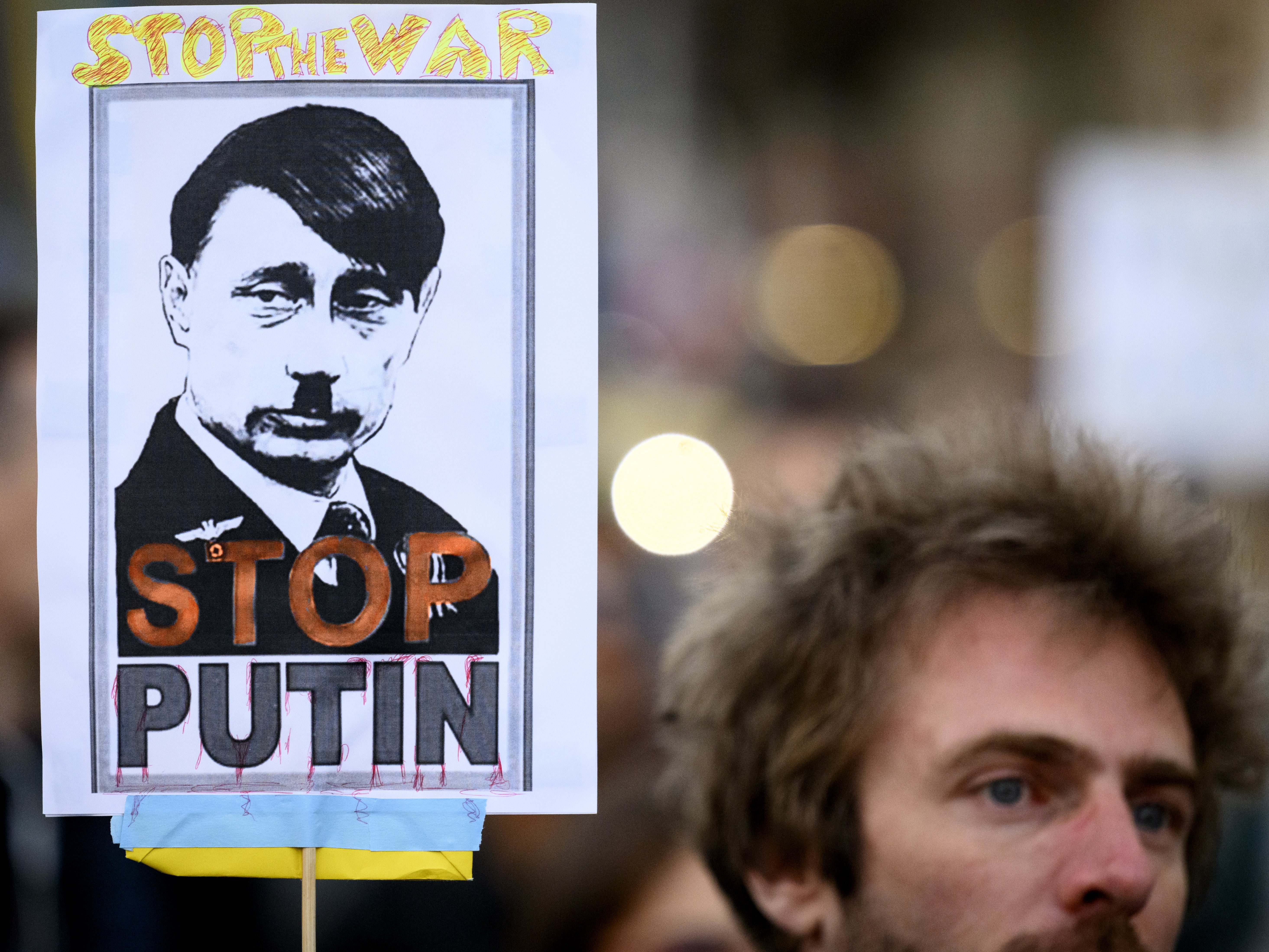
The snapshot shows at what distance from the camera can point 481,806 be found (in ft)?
4.14

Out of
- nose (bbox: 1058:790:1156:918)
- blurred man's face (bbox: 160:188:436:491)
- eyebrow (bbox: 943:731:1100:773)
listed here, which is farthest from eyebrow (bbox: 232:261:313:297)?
nose (bbox: 1058:790:1156:918)

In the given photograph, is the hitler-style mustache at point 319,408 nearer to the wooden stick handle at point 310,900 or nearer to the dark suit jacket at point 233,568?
the dark suit jacket at point 233,568

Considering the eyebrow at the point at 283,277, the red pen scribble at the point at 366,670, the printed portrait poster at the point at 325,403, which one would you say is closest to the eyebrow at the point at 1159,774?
the printed portrait poster at the point at 325,403

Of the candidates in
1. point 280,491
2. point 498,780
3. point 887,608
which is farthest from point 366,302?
point 887,608

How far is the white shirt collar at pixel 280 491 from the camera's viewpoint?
127 cm

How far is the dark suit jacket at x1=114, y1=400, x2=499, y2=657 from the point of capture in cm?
126

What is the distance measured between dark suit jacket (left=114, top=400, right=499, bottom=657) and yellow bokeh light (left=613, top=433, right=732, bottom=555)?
0.56 feet

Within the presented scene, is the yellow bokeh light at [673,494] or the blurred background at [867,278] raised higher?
the blurred background at [867,278]

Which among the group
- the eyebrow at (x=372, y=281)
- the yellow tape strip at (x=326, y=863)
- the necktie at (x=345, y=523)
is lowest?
the yellow tape strip at (x=326, y=863)

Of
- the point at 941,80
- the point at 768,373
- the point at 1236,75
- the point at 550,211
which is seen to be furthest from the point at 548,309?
the point at 1236,75

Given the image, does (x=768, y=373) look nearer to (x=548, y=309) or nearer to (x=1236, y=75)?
(x=548, y=309)

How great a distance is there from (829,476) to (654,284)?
0.94 feet

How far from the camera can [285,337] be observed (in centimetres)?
126

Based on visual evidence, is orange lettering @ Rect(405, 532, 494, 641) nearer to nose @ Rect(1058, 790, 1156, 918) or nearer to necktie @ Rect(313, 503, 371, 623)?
necktie @ Rect(313, 503, 371, 623)
